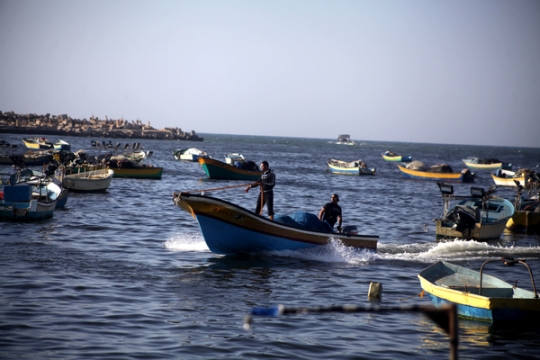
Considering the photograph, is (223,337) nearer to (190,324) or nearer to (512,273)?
(190,324)

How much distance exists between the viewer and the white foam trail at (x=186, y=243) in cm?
1973

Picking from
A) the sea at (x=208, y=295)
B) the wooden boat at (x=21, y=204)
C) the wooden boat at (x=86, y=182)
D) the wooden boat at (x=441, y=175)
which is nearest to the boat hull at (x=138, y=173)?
the wooden boat at (x=86, y=182)

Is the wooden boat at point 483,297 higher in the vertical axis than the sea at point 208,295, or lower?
higher

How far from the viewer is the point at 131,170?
153 feet

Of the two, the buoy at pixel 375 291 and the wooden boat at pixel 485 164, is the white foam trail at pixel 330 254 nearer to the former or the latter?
the buoy at pixel 375 291

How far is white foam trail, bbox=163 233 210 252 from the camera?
19.7 meters

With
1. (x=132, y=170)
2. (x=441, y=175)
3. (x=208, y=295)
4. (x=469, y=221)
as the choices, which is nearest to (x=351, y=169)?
(x=441, y=175)

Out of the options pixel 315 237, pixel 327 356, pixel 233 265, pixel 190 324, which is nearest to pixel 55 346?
pixel 190 324

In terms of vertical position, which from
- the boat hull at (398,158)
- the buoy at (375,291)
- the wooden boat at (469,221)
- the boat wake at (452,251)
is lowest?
the boat wake at (452,251)

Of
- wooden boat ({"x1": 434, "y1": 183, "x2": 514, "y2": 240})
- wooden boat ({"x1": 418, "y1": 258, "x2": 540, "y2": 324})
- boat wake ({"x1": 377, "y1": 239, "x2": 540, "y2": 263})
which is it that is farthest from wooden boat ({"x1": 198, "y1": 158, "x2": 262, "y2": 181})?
wooden boat ({"x1": 418, "y1": 258, "x2": 540, "y2": 324})

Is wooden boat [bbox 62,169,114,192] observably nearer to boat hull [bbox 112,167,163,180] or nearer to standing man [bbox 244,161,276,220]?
boat hull [bbox 112,167,163,180]

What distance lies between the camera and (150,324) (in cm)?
1163

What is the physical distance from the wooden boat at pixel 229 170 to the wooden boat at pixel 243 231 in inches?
1243

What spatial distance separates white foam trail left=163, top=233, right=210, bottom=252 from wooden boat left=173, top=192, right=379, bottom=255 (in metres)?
1.78
